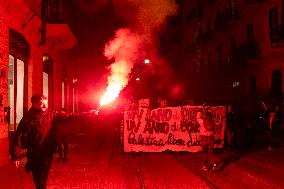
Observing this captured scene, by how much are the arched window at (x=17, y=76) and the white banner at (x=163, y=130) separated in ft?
13.5

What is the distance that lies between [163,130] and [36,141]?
1080 cm

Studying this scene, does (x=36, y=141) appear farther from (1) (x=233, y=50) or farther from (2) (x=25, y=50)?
(1) (x=233, y=50)

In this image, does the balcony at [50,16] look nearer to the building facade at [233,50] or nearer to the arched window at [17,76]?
the arched window at [17,76]

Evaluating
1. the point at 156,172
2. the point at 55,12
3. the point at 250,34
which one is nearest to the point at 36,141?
the point at 156,172

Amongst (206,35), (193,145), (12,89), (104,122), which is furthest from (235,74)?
(12,89)

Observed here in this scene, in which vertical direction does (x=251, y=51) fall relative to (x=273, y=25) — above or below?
below

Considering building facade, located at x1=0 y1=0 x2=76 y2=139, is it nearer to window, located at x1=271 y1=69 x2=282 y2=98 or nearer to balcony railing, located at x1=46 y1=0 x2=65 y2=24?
balcony railing, located at x1=46 y1=0 x2=65 y2=24

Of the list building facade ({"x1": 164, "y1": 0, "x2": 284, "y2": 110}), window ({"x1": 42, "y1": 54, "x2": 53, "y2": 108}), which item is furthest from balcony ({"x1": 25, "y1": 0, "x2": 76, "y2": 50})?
building facade ({"x1": 164, "y1": 0, "x2": 284, "y2": 110})

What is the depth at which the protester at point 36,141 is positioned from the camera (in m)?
6.68

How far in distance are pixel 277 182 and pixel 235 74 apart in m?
24.1

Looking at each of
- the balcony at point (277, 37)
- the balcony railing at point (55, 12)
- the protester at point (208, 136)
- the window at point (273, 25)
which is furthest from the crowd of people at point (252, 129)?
the balcony railing at point (55, 12)

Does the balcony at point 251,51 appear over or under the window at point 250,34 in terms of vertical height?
under

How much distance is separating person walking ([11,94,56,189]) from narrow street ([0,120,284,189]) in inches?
125

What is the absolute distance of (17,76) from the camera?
16.9 m
